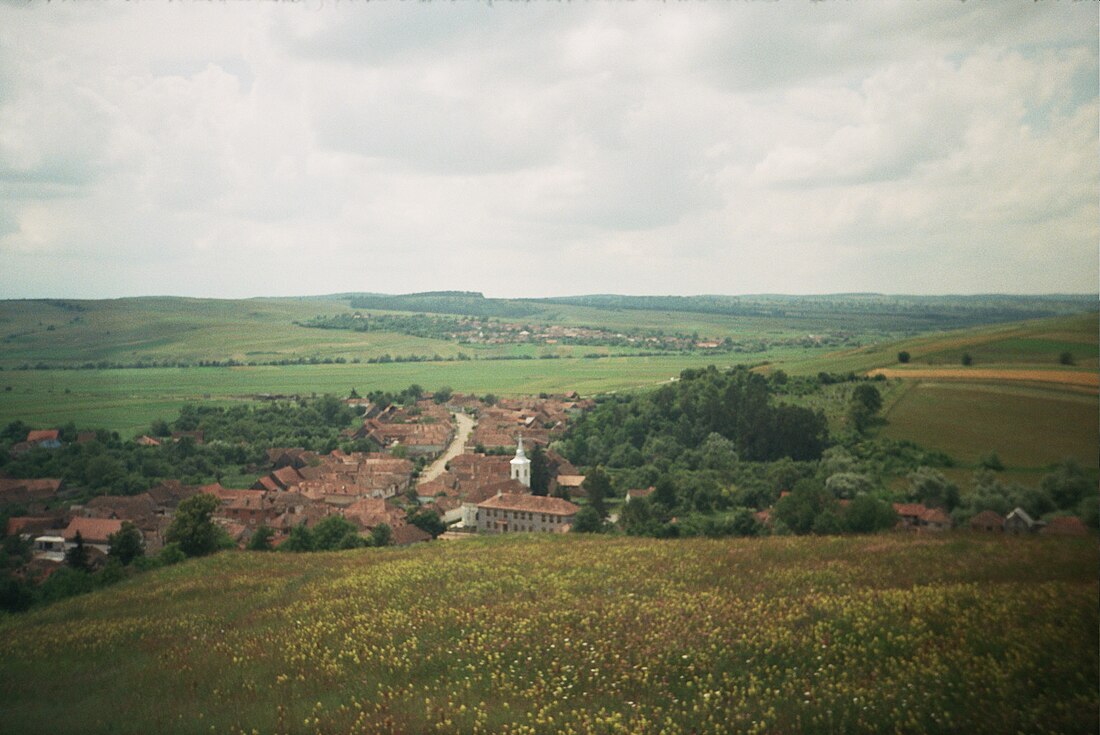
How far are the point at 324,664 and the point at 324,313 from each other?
163903 mm

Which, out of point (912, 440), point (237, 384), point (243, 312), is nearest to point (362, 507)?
point (912, 440)

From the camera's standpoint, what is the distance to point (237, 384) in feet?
247

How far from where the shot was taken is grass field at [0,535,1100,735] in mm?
7344

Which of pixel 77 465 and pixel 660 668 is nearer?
pixel 660 668

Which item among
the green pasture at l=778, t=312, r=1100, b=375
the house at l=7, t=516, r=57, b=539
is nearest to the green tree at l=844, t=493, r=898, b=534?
the green pasture at l=778, t=312, r=1100, b=375

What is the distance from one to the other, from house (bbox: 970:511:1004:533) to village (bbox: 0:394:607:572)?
20.3 meters

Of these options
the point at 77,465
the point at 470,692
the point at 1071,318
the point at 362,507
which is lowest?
the point at 362,507

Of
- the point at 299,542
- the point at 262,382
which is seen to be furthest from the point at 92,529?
the point at 262,382

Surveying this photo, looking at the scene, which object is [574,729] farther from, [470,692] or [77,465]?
[77,465]

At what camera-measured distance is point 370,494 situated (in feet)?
150

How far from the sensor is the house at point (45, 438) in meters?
36.2

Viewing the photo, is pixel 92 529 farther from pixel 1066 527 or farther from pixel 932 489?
pixel 1066 527

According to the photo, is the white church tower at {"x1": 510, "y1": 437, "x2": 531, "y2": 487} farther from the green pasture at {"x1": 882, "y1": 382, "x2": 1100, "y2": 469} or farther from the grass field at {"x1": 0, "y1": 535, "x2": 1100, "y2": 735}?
the grass field at {"x1": 0, "y1": 535, "x2": 1100, "y2": 735}

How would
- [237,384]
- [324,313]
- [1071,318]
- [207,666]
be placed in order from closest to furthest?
[207,666], [1071,318], [237,384], [324,313]
